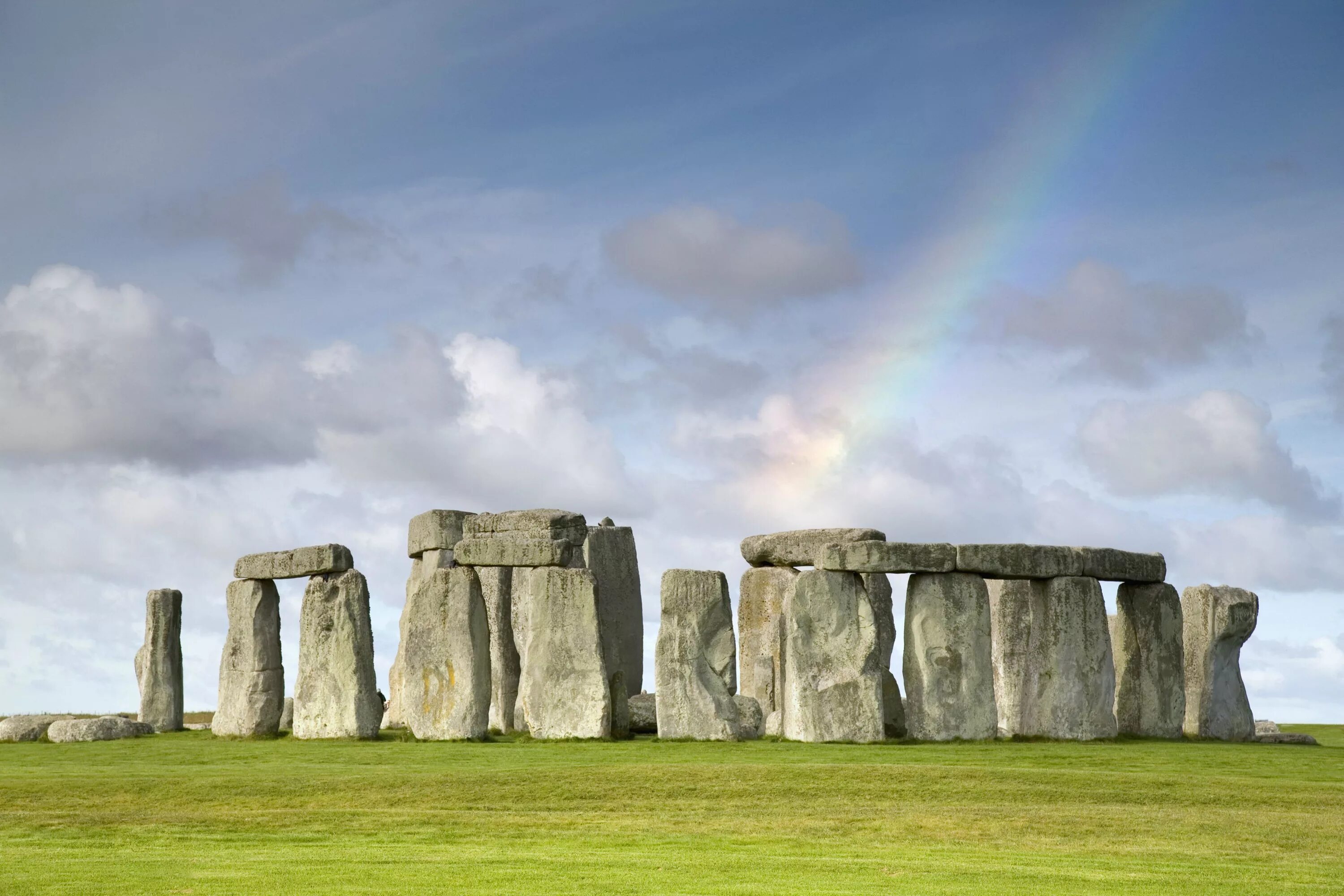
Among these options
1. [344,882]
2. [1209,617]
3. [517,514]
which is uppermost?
[517,514]

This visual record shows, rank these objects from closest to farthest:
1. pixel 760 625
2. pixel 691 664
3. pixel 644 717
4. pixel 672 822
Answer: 1. pixel 672 822
2. pixel 691 664
3. pixel 644 717
4. pixel 760 625

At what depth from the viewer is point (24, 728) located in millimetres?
24969

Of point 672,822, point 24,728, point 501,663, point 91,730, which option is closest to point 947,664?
point 501,663

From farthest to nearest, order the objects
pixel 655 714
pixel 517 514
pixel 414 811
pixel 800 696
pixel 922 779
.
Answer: pixel 517 514
pixel 655 714
pixel 800 696
pixel 922 779
pixel 414 811

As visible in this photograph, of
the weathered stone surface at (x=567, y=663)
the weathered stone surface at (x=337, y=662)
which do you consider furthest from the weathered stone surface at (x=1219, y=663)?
the weathered stone surface at (x=337, y=662)

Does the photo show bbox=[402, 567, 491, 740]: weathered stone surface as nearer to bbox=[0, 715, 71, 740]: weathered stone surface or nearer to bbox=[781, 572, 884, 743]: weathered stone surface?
bbox=[781, 572, 884, 743]: weathered stone surface

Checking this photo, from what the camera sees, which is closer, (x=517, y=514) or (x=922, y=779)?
(x=922, y=779)

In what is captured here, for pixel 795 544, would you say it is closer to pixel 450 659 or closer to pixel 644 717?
pixel 644 717

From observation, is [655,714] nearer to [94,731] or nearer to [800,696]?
[800,696]

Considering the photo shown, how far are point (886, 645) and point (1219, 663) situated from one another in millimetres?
4877

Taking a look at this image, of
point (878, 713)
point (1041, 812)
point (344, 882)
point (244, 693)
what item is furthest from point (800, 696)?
point (344, 882)

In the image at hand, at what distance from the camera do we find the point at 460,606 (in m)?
22.1

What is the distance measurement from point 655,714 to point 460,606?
3.49 metres

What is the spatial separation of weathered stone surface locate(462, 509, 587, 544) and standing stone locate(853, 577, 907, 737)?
14.1 feet
